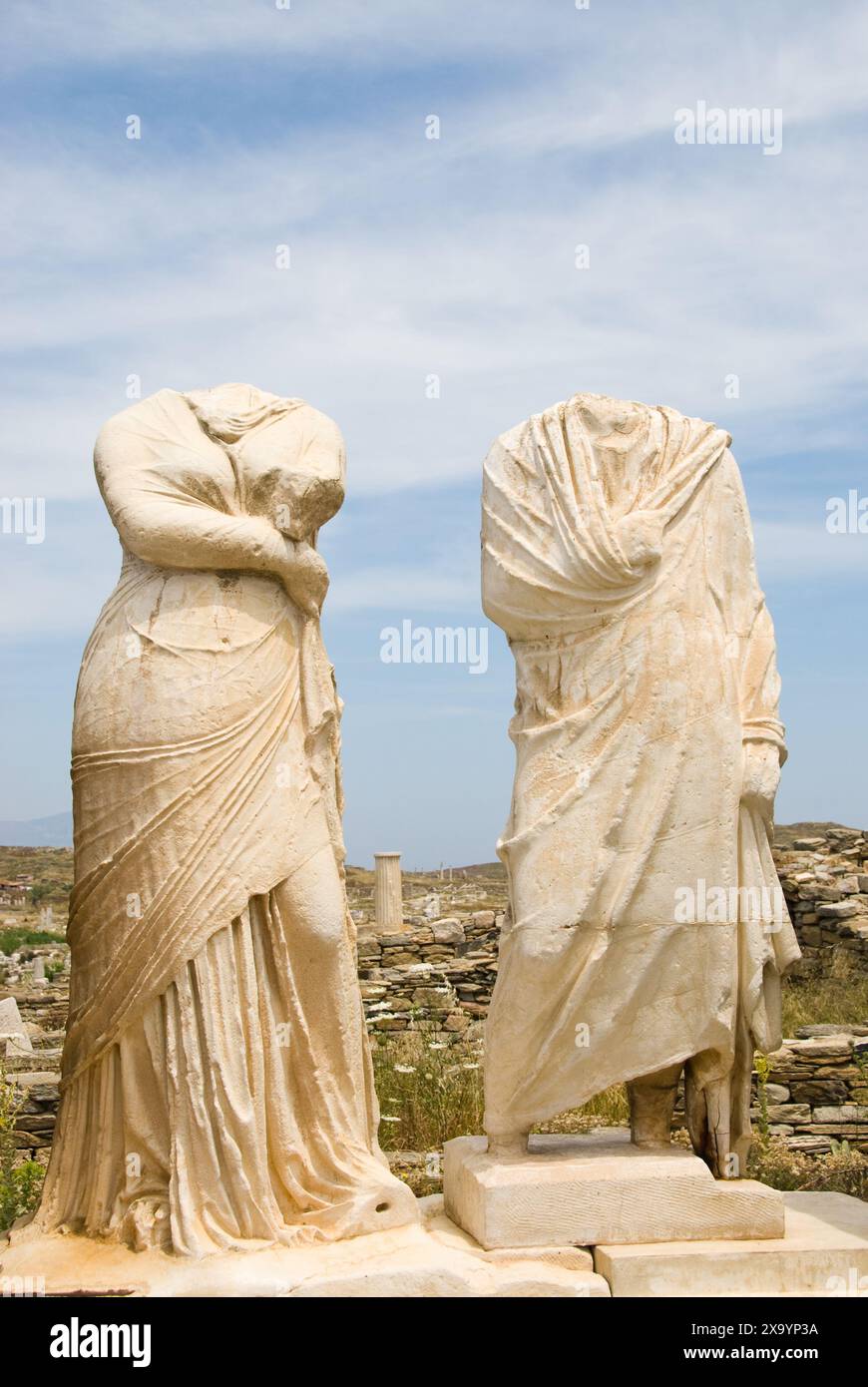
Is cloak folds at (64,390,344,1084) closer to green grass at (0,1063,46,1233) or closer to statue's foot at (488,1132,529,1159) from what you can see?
green grass at (0,1063,46,1233)

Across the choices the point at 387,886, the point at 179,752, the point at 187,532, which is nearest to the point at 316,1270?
the point at 179,752

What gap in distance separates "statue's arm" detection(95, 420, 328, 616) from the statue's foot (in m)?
1.81

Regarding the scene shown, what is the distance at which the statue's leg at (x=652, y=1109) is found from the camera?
4961 millimetres

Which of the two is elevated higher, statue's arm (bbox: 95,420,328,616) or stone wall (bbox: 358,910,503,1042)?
statue's arm (bbox: 95,420,328,616)

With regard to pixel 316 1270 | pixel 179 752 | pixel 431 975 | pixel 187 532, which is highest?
pixel 187 532

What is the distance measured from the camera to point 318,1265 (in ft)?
14.2

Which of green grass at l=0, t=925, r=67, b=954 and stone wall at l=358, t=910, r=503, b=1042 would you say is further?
green grass at l=0, t=925, r=67, b=954

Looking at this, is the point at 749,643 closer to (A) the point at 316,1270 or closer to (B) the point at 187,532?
(B) the point at 187,532

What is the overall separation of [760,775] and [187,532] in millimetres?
1979

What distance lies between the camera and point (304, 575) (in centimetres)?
483

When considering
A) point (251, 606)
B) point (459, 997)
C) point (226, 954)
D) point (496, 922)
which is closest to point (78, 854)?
point (226, 954)

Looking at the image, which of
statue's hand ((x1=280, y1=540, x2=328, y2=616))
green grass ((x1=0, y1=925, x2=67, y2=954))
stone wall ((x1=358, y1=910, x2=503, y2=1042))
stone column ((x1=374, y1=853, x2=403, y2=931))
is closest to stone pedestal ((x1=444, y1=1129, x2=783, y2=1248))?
statue's hand ((x1=280, y1=540, x2=328, y2=616))

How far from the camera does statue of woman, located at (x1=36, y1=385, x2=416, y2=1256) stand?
4.50 metres

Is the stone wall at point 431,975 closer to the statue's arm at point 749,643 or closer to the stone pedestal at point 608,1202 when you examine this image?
the stone pedestal at point 608,1202
